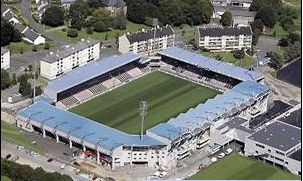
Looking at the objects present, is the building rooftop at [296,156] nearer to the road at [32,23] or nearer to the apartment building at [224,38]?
the apartment building at [224,38]

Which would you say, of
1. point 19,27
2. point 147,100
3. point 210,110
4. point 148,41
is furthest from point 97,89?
point 19,27

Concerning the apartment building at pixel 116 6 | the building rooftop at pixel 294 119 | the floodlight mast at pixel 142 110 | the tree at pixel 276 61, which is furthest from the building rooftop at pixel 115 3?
the building rooftop at pixel 294 119

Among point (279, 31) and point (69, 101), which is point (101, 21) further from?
point (279, 31)

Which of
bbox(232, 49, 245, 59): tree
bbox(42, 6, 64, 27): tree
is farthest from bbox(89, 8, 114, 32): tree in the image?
bbox(232, 49, 245, 59): tree

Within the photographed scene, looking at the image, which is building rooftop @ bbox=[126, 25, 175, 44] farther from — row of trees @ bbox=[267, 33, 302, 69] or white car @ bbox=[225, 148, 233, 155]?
white car @ bbox=[225, 148, 233, 155]

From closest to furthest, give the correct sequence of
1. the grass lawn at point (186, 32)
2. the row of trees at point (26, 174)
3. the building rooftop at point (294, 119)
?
the row of trees at point (26, 174) < the building rooftop at point (294, 119) < the grass lawn at point (186, 32)

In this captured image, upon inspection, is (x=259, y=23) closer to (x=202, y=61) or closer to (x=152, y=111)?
(x=202, y=61)
